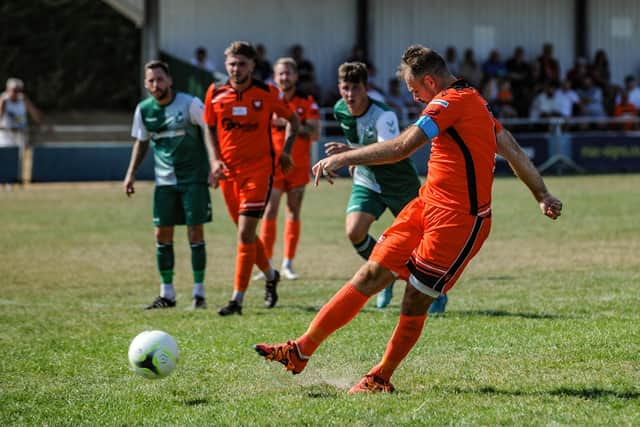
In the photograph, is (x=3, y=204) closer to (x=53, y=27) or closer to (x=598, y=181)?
(x=598, y=181)

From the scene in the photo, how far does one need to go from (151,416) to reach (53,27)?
1582 inches

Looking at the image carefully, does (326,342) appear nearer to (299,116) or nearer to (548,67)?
(299,116)

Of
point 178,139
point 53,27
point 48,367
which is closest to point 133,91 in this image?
point 53,27

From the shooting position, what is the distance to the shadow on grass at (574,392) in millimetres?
5266

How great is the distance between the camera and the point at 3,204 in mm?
18453

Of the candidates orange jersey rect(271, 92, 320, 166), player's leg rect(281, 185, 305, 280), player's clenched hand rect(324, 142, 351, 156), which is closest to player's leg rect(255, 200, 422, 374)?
player's clenched hand rect(324, 142, 351, 156)

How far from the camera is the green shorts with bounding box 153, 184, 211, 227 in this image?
8914 millimetres

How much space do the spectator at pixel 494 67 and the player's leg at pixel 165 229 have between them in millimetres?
19567

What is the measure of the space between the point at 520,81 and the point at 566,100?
1.42m

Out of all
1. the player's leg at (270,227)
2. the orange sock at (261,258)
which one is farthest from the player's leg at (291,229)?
the orange sock at (261,258)

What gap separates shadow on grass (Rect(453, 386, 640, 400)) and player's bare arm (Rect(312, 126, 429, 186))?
4.60 feet

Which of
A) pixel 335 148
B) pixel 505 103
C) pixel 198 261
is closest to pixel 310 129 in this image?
pixel 198 261

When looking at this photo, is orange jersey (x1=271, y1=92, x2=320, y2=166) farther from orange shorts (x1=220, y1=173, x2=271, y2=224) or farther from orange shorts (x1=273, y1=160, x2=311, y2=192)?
orange shorts (x1=220, y1=173, x2=271, y2=224)

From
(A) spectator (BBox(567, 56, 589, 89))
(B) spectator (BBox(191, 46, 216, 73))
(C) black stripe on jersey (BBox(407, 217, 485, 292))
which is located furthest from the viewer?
(A) spectator (BBox(567, 56, 589, 89))
